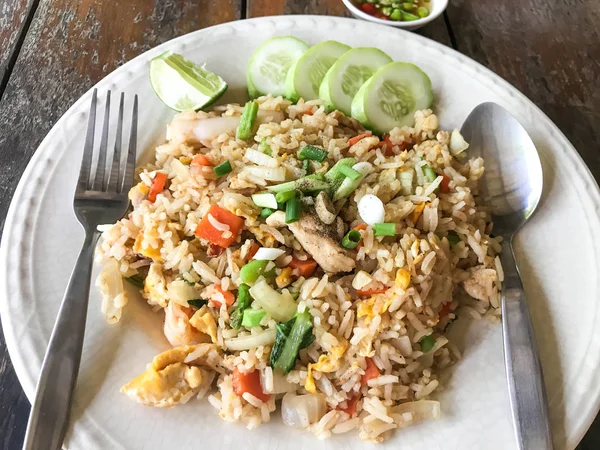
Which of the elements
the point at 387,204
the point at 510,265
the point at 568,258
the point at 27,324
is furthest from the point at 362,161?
the point at 27,324

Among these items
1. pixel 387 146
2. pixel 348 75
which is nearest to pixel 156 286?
pixel 387 146

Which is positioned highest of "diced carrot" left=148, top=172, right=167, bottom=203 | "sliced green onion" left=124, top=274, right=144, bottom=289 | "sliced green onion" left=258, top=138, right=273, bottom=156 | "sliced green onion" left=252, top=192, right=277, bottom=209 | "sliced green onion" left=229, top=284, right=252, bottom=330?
"sliced green onion" left=258, top=138, right=273, bottom=156

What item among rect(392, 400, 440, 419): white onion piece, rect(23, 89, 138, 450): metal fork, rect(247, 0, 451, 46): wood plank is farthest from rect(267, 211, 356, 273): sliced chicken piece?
rect(247, 0, 451, 46): wood plank

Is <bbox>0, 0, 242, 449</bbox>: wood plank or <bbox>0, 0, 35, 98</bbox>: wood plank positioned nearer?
<bbox>0, 0, 242, 449</bbox>: wood plank

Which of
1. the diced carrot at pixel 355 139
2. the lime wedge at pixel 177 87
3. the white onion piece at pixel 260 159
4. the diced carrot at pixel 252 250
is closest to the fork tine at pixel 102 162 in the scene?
the lime wedge at pixel 177 87

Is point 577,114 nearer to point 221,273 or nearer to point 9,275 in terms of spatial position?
point 221,273

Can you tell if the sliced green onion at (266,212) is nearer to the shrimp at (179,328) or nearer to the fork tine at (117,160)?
the shrimp at (179,328)

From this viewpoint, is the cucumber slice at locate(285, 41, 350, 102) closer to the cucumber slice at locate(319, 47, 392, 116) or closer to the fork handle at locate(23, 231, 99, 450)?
the cucumber slice at locate(319, 47, 392, 116)

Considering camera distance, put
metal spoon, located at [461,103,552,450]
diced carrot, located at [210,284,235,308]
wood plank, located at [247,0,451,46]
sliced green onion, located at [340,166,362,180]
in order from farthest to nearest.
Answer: wood plank, located at [247,0,451,46]
sliced green onion, located at [340,166,362,180]
diced carrot, located at [210,284,235,308]
metal spoon, located at [461,103,552,450]
